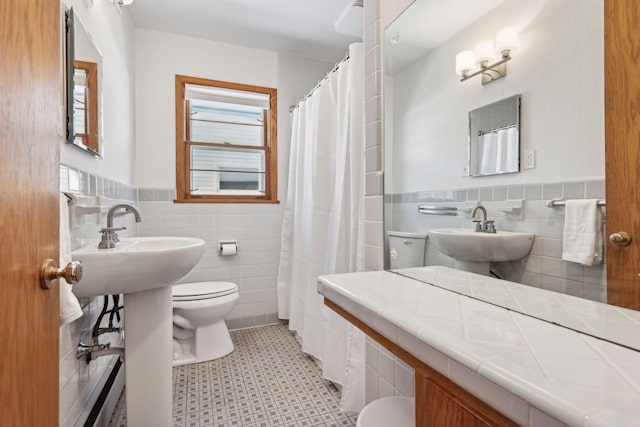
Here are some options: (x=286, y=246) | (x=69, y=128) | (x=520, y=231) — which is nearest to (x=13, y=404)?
(x=69, y=128)

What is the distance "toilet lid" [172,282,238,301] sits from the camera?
2.09 meters

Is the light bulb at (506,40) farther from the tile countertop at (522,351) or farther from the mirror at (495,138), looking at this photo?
the tile countertop at (522,351)

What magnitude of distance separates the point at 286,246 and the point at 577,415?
7.84 ft

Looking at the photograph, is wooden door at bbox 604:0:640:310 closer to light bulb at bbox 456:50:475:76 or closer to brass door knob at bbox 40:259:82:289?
light bulb at bbox 456:50:475:76

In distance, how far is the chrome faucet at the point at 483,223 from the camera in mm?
917

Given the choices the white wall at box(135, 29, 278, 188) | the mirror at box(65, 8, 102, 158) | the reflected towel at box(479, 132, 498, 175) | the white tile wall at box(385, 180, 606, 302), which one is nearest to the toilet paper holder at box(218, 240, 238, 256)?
the white wall at box(135, 29, 278, 188)

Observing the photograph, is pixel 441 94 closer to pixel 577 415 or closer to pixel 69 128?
pixel 577 415

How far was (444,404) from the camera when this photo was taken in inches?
24.3

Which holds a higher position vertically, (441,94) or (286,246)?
(441,94)

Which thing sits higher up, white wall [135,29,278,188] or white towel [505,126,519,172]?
white wall [135,29,278,188]

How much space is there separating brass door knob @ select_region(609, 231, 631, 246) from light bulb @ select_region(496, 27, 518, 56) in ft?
1.75

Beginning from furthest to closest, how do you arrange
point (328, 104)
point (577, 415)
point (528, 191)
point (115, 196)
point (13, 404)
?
1. point (328, 104)
2. point (115, 196)
3. point (528, 191)
4. point (13, 404)
5. point (577, 415)

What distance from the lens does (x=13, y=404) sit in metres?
0.54

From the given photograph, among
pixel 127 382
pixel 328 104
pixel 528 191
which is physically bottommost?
pixel 127 382
